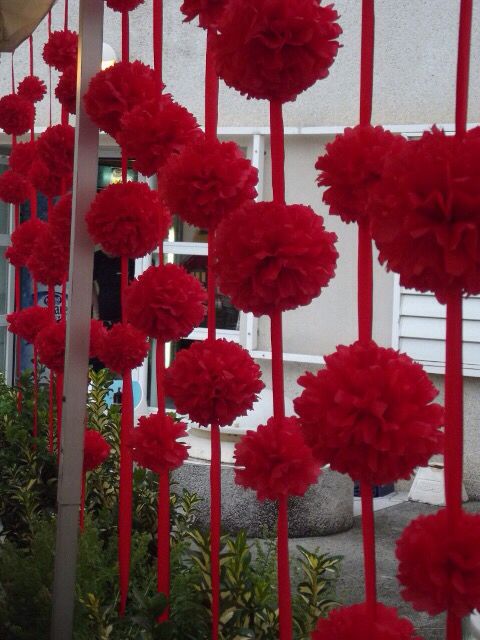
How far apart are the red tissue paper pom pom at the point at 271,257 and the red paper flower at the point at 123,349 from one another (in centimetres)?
72

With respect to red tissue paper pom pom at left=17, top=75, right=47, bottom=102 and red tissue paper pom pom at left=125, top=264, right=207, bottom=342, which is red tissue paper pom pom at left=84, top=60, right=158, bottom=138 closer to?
red tissue paper pom pom at left=125, top=264, right=207, bottom=342

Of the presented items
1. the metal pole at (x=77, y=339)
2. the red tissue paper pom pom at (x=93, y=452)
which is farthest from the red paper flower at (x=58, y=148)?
the red tissue paper pom pom at (x=93, y=452)

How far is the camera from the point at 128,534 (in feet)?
4.61

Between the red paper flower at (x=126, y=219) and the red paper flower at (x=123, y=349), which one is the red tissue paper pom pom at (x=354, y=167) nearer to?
the red paper flower at (x=126, y=219)

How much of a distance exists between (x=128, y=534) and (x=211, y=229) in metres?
0.66

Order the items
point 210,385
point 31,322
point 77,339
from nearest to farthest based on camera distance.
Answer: point 210,385
point 77,339
point 31,322

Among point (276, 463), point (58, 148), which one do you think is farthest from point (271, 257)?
point (58, 148)

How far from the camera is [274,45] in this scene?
0.66 meters

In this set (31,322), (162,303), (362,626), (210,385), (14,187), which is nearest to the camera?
(362,626)

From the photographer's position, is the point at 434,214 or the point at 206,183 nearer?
the point at 434,214

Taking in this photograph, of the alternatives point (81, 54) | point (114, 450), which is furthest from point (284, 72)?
point (114, 450)

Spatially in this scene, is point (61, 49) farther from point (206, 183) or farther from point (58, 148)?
point (206, 183)

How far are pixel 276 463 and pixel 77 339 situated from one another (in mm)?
508

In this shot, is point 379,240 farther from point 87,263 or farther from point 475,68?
point 475,68
